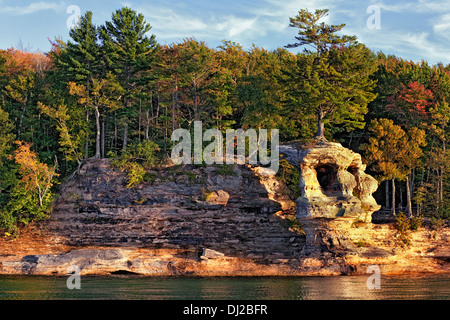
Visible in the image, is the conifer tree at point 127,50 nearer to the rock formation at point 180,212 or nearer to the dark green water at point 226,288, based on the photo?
the rock formation at point 180,212

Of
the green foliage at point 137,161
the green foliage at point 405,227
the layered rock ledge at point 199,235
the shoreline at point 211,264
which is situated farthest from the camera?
the green foliage at point 137,161

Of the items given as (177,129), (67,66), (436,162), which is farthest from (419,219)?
(67,66)

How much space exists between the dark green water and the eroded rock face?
217 inches

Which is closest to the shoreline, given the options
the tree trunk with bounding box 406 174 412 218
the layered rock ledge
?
the layered rock ledge

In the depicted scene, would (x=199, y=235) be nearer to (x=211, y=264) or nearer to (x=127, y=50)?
(x=211, y=264)

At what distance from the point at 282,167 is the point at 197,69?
1164 cm

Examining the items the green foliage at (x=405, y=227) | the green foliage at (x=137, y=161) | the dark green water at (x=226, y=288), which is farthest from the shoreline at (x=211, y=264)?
the green foliage at (x=137, y=161)

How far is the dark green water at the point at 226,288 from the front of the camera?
81.2 feet

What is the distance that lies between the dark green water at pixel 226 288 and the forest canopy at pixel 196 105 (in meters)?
11.3

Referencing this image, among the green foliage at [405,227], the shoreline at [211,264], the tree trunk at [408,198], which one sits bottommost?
the shoreline at [211,264]

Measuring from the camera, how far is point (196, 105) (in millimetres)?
46469

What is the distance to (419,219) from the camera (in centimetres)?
3953

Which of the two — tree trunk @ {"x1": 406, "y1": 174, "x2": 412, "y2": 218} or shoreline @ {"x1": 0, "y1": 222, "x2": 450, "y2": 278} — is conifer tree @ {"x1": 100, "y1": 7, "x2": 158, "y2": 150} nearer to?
shoreline @ {"x1": 0, "y1": 222, "x2": 450, "y2": 278}
